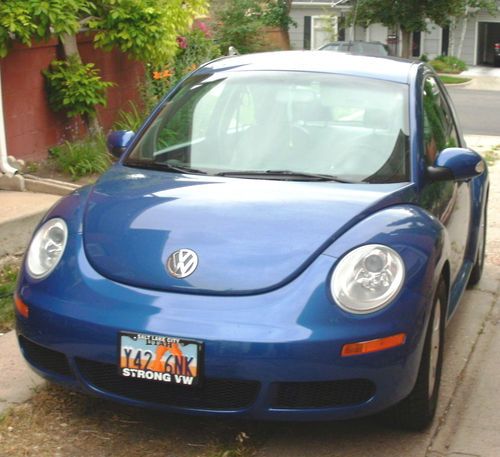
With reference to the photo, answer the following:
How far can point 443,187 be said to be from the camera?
4.90 metres

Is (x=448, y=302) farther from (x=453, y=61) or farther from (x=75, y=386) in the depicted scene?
(x=453, y=61)

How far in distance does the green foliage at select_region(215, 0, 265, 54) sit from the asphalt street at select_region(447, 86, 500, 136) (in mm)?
6271

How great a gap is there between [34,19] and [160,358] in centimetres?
580

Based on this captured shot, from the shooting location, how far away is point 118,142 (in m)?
5.26

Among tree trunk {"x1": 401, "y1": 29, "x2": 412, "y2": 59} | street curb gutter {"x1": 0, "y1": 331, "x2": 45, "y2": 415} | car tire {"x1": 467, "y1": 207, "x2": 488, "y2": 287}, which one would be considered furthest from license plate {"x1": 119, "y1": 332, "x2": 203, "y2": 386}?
tree trunk {"x1": 401, "y1": 29, "x2": 412, "y2": 59}

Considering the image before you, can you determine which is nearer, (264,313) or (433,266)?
(264,313)

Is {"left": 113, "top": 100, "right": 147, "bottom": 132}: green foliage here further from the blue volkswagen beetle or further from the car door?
the blue volkswagen beetle

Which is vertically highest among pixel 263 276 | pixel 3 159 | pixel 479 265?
pixel 263 276

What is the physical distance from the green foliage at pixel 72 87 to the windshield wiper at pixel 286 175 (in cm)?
507

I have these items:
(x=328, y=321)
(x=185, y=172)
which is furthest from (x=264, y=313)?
(x=185, y=172)

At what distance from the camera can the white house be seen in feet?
152

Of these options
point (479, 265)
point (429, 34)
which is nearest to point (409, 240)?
point (479, 265)

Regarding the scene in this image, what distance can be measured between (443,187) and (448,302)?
0.60m

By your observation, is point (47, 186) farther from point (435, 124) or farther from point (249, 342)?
point (249, 342)
